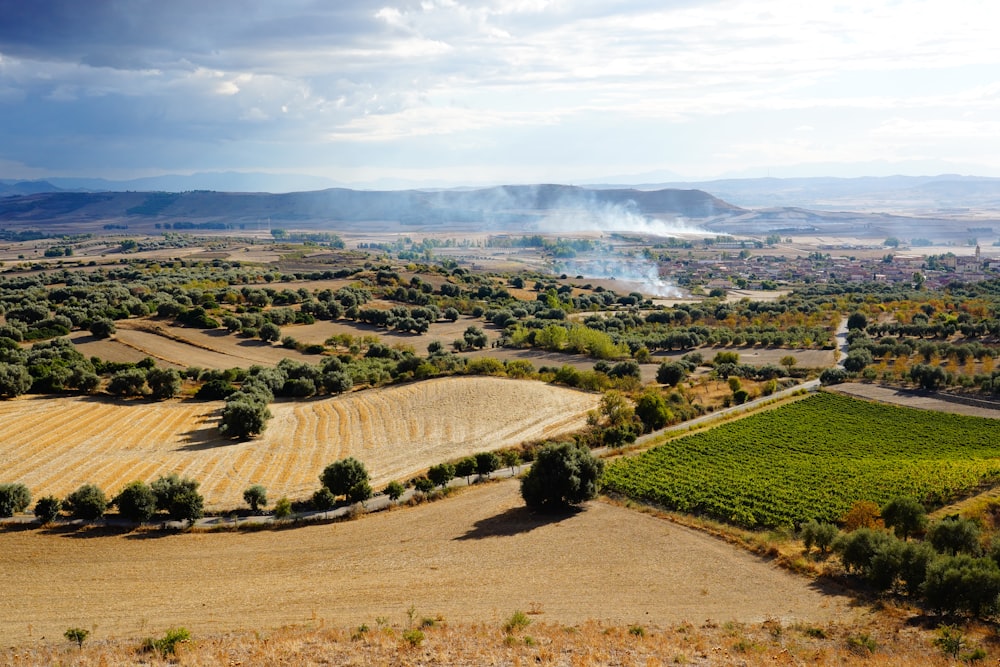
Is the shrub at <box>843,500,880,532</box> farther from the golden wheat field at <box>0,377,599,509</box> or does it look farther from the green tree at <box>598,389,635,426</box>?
the golden wheat field at <box>0,377,599,509</box>

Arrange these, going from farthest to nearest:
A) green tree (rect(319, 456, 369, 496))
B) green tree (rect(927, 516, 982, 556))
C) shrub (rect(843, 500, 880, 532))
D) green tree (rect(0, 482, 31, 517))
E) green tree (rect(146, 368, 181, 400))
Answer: green tree (rect(146, 368, 181, 400)), green tree (rect(319, 456, 369, 496)), green tree (rect(0, 482, 31, 517)), shrub (rect(843, 500, 880, 532)), green tree (rect(927, 516, 982, 556))

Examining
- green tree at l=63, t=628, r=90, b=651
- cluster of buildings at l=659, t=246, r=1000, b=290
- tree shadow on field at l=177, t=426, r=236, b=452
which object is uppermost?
cluster of buildings at l=659, t=246, r=1000, b=290

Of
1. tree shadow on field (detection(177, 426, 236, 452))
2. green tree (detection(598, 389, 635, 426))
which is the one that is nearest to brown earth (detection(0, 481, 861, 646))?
tree shadow on field (detection(177, 426, 236, 452))

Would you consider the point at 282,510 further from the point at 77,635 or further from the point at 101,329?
the point at 101,329

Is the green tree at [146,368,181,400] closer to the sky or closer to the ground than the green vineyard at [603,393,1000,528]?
closer to the sky

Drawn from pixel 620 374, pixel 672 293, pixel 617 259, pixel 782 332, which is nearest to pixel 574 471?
pixel 620 374

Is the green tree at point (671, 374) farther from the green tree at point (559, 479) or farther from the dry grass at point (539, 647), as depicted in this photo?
the dry grass at point (539, 647)

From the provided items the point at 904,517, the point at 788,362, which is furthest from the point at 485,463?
the point at 788,362

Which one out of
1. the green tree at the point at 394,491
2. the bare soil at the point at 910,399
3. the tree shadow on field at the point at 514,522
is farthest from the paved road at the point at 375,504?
the bare soil at the point at 910,399
